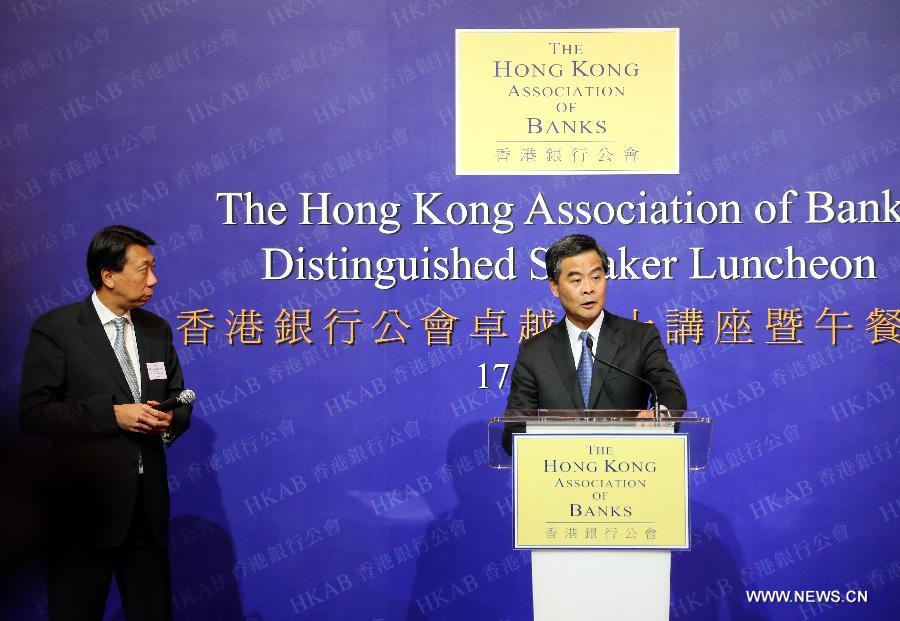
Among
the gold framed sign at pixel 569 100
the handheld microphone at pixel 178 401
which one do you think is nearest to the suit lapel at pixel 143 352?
the handheld microphone at pixel 178 401

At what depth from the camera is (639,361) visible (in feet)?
10.9

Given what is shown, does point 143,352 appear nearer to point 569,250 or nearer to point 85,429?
point 85,429

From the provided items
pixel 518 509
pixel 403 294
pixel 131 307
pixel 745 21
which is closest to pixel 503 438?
pixel 518 509

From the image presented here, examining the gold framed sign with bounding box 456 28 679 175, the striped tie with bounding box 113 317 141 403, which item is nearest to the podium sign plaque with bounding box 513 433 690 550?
the striped tie with bounding box 113 317 141 403

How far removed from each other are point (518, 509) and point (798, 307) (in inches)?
87.0

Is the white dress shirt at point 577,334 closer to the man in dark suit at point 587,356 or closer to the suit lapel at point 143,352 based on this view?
the man in dark suit at point 587,356

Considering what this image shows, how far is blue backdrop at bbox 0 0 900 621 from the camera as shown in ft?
14.2

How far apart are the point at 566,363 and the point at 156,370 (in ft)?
4.41

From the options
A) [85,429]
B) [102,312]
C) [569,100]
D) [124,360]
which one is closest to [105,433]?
[85,429]

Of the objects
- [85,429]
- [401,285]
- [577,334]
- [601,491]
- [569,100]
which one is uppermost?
[569,100]

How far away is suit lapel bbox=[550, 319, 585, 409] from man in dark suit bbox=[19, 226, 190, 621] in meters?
1.25

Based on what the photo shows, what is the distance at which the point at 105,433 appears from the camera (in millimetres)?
3178

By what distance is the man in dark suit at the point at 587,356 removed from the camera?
3.29 metres

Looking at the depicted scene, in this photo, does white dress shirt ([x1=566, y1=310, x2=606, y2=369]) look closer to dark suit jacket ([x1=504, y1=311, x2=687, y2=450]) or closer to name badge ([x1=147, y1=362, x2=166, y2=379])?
dark suit jacket ([x1=504, y1=311, x2=687, y2=450])
